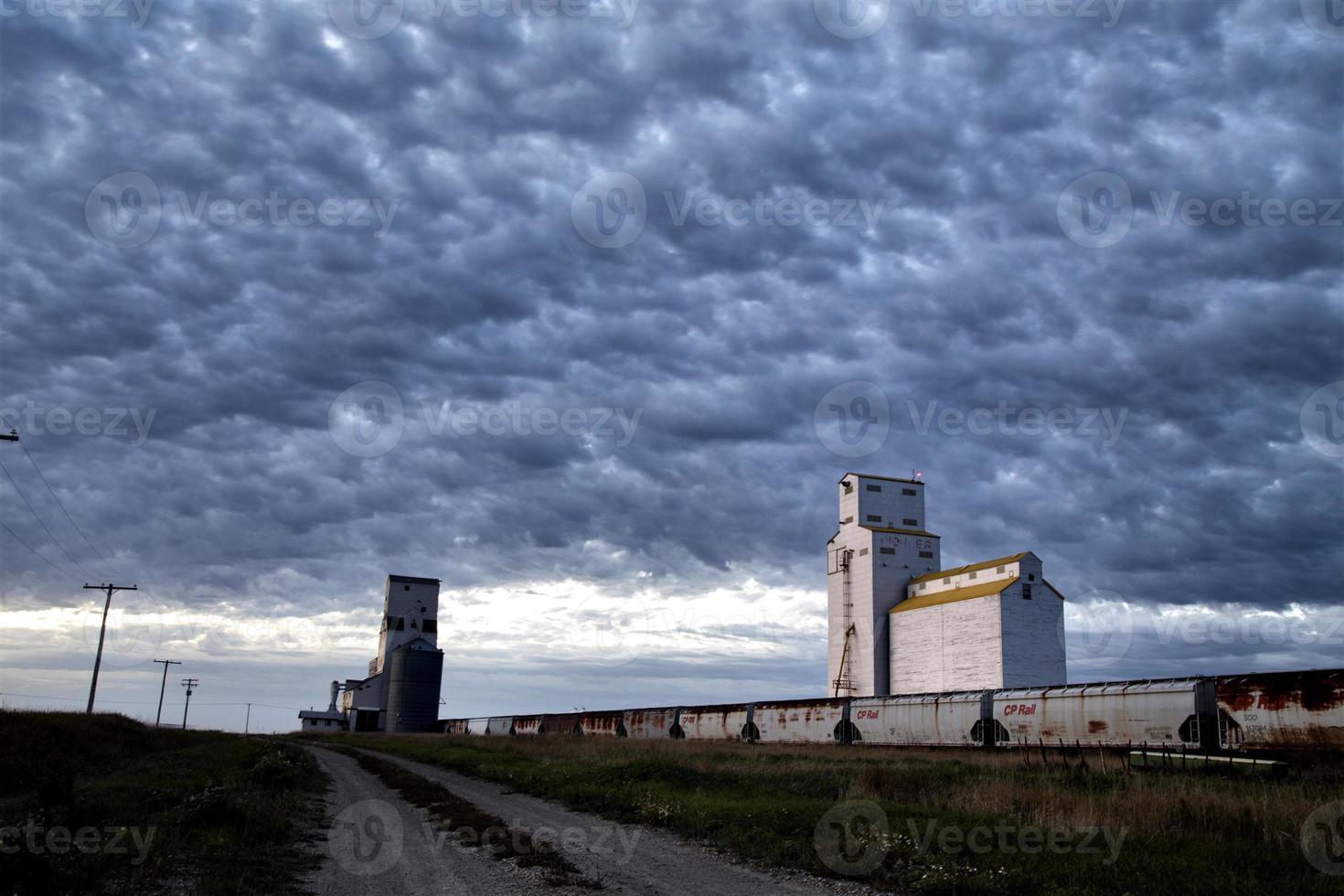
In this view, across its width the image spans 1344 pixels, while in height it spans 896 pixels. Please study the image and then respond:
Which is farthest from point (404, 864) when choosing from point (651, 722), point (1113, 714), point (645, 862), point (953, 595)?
point (651, 722)

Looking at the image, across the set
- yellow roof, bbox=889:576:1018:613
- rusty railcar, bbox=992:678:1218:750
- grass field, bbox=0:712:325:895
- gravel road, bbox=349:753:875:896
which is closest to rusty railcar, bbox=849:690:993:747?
rusty railcar, bbox=992:678:1218:750

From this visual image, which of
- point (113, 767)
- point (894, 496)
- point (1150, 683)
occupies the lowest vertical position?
point (113, 767)

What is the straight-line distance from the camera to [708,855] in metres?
14.9

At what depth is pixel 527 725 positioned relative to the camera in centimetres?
9112

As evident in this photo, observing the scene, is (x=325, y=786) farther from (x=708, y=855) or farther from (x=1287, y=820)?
(x=1287, y=820)

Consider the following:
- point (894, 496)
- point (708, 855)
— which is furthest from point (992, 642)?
point (708, 855)

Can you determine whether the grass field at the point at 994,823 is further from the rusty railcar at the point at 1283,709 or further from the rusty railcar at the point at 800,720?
the rusty railcar at the point at 800,720

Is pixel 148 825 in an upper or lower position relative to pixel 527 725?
upper

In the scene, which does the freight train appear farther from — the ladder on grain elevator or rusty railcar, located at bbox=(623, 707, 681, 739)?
the ladder on grain elevator

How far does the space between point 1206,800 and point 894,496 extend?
57442 mm

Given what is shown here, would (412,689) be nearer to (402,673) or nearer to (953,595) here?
(402,673)

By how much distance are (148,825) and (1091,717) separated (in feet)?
99.8

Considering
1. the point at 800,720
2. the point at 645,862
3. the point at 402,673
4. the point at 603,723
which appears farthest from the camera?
the point at 402,673

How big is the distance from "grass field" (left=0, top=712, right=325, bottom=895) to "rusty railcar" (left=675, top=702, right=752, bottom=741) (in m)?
29.7
